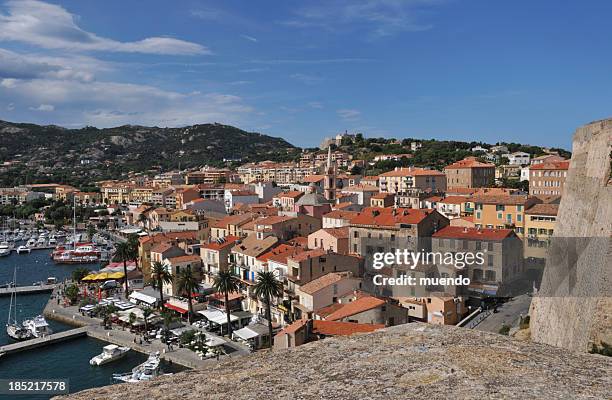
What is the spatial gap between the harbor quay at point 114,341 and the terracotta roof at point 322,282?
19.2ft

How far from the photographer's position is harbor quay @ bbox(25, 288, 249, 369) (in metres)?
33.8

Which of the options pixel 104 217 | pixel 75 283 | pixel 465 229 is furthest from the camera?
pixel 104 217

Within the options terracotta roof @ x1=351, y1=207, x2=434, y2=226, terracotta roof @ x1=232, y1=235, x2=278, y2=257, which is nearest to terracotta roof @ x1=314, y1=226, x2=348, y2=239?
terracotta roof @ x1=351, y1=207, x2=434, y2=226

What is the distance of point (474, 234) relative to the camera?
39.8 meters

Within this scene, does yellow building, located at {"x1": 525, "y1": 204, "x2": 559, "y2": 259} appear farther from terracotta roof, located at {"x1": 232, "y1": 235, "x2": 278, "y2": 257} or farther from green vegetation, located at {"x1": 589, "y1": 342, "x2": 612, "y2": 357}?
green vegetation, located at {"x1": 589, "y1": 342, "x2": 612, "y2": 357}

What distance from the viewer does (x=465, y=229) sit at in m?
41.8

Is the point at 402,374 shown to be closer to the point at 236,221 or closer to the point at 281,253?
the point at 281,253

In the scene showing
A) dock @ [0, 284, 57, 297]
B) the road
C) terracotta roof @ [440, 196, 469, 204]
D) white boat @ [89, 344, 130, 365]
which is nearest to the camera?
the road

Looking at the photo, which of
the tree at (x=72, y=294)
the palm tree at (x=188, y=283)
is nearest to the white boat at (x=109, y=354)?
the palm tree at (x=188, y=283)

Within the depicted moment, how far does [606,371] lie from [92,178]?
20538 centimetres

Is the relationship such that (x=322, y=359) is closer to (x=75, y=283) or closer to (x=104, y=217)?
(x=75, y=283)

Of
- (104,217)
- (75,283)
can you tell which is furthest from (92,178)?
(75,283)

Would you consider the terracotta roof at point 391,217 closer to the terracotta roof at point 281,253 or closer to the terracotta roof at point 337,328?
the terracotta roof at point 281,253

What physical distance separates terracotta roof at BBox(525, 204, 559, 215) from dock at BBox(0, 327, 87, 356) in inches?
1560
